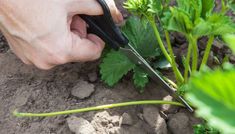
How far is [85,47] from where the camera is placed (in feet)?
4.72

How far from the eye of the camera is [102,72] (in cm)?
158

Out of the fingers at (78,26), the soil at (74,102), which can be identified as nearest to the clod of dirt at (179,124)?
the soil at (74,102)

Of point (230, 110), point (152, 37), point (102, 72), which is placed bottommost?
point (102, 72)

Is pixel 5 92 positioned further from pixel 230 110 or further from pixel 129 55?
pixel 230 110

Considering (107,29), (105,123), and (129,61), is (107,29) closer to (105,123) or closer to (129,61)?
(129,61)

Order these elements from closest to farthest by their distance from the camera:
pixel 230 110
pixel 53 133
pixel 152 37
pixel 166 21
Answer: pixel 230 110, pixel 166 21, pixel 53 133, pixel 152 37

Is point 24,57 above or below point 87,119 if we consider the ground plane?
above

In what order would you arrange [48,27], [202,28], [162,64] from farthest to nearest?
[162,64]
[48,27]
[202,28]

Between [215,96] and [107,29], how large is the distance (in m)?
0.97

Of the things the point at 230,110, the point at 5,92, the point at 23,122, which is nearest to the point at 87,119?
the point at 23,122

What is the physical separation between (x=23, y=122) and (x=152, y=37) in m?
0.66

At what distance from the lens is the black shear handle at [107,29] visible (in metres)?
1.37

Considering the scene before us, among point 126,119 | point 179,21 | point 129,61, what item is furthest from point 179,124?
point 179,21

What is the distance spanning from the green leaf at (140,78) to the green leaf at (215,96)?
3.46 feet
